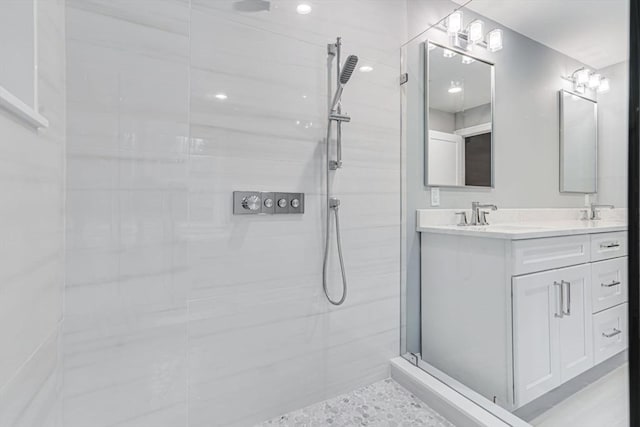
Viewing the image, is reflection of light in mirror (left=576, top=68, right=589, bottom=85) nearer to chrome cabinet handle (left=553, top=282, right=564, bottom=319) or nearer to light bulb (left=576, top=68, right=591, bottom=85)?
light bulb (left=576, top=68, right=591, bottom=85)

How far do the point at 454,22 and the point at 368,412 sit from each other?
7.50 ft

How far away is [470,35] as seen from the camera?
1.83m

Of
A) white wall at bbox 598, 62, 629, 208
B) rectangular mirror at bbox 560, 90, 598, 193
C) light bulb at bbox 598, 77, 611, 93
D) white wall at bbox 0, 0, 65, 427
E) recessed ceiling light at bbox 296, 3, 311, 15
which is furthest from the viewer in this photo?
recessed ceiling light at bbox 296, 3, 311, 15

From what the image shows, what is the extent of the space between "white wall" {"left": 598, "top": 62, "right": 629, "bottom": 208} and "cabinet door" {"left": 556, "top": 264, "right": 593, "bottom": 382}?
37cm

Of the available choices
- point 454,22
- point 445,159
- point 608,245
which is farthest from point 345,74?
point 608,245

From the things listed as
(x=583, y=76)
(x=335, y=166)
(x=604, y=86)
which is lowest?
(x=335, y=166)

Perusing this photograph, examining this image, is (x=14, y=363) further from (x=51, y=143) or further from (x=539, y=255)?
(x=539, y=255)

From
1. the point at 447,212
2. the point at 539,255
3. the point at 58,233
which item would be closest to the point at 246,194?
the point at 58,233

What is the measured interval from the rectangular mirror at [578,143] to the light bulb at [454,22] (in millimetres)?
728

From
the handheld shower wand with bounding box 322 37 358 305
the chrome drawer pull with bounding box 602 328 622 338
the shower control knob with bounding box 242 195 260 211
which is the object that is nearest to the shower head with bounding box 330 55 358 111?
the handheld shower wand with bounding box 322 37 358 305

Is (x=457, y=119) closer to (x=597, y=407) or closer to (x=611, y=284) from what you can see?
(x=611, y=284)

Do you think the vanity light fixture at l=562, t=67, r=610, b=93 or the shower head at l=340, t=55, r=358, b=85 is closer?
the vanity light fixture at l=562, t=67, r=610, b=93

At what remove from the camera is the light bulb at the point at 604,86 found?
3.79 feet

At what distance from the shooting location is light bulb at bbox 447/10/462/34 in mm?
1793
